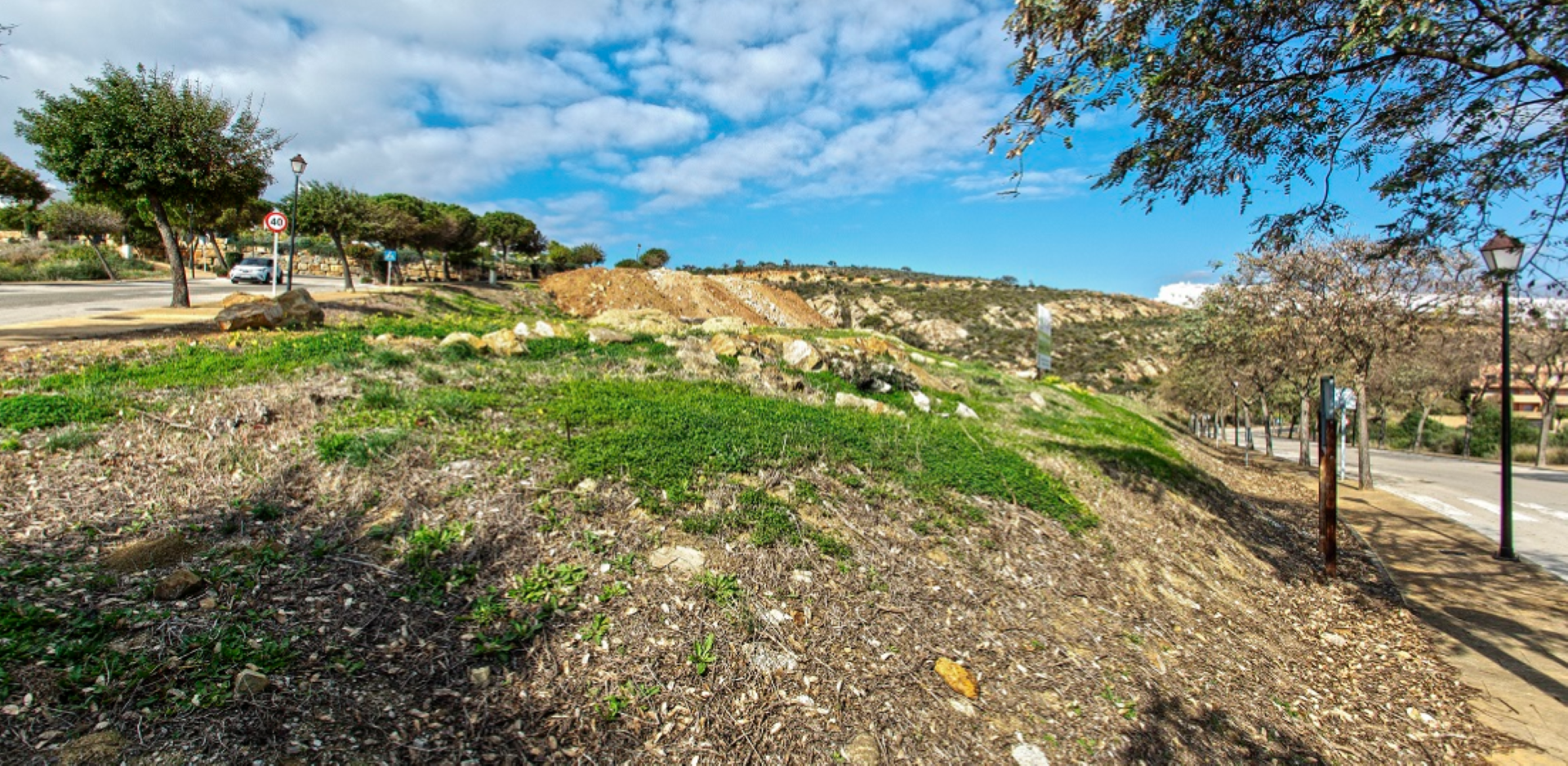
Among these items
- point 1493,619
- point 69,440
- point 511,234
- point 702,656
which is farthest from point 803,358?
point 511,234

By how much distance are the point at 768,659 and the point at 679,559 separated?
0.90 metres

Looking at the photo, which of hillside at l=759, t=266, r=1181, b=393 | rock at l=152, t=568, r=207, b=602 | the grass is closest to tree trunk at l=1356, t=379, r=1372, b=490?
the grass

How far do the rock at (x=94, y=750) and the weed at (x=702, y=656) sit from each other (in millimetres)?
2191

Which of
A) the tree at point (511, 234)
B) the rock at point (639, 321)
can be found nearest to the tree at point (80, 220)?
the tree at point (511, 234)

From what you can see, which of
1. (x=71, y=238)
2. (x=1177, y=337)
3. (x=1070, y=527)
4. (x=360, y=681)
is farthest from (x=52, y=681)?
(x=71, y=238)

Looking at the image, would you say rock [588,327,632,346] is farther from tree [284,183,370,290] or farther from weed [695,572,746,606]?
tree [284,183,370,290]

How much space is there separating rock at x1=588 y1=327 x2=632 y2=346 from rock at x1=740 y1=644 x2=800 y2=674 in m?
7.39

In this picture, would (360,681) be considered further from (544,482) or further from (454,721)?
(544,482)

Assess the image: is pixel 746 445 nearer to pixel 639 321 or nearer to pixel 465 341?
pixel 465 341

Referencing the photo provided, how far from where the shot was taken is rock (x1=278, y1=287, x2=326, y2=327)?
10805 millimetres

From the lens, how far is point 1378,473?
21.1m

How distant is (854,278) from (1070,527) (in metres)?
66.2

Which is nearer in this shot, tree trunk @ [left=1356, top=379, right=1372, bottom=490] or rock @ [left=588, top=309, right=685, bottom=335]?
tree trunk @ [left=1356, top=379, right=1372, bottom=490]

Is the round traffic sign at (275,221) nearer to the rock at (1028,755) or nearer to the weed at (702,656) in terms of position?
the weed at (702,656)
